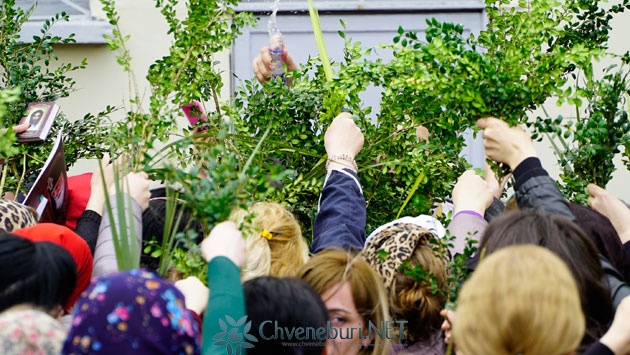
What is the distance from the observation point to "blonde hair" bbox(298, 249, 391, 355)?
288 centimetres

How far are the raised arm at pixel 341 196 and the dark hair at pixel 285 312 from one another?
65 cm

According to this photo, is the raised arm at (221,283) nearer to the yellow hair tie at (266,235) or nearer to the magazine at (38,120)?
the yellow hair tie at (266,235)

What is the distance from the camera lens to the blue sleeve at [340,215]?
10.8ft

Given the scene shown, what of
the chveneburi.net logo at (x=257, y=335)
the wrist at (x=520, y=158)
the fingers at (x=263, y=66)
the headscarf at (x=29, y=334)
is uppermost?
the fingers at (x=263, y=66)

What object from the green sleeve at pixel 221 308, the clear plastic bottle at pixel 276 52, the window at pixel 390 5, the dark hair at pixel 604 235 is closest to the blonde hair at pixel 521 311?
the green sleeve at pixel 221 308

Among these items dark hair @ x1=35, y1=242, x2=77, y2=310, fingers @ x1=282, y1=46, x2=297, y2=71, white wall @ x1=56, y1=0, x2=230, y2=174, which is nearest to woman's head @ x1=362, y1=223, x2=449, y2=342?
dark hair @ x1=35, y1=242, x2=77, y2=310

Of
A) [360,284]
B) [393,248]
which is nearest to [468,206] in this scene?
[393,248]

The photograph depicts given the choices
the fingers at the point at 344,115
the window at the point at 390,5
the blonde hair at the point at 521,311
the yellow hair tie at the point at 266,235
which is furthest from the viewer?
the window at the point at 390,5

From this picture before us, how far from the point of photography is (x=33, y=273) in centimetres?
238

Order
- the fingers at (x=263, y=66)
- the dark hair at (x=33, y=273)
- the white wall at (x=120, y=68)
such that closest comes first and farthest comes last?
the dark hair at (x=33, y=273) < the fingers at (x=263, y=66) < the white wall at (x=120, y=68)

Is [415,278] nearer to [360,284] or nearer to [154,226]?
[360,284]

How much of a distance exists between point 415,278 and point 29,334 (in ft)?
4.21

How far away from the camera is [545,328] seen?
1.96 m

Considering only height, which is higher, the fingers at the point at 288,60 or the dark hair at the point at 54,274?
the fingers at the point at 288,60
